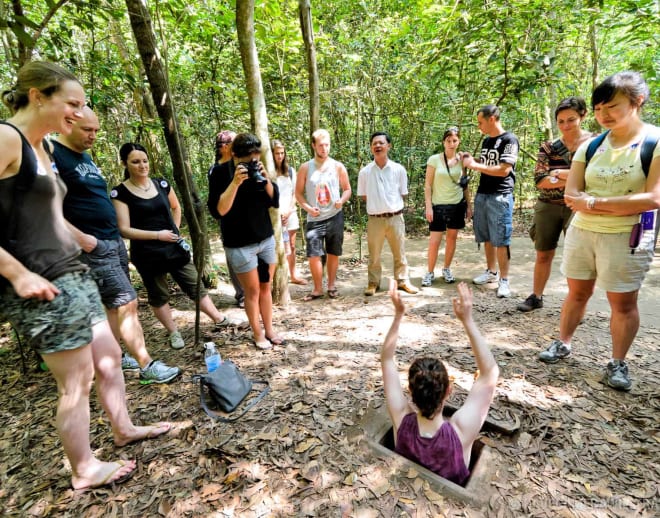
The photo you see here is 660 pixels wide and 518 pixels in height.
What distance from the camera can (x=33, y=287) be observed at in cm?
150

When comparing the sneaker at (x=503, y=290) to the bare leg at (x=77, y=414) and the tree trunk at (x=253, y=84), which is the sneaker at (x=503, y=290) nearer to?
the tree trunk at (x=253, y=84)

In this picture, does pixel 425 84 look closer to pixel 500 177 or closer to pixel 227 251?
pixel 500 177

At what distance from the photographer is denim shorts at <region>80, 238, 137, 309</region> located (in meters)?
2.59

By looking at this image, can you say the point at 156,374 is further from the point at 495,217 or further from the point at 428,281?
the point at 495,217

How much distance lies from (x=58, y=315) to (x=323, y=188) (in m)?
3.46

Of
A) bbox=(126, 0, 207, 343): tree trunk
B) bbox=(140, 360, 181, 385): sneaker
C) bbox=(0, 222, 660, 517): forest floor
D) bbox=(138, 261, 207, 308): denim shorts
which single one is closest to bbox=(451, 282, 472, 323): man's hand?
bbox=(0, 222, 660, 517): forest floor

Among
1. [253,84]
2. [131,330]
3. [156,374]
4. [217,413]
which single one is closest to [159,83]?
[253,84]

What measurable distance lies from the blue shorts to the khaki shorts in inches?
64.8

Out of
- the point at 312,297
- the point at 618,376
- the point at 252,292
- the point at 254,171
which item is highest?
the point at 254,171

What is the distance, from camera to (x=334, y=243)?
4.89 m

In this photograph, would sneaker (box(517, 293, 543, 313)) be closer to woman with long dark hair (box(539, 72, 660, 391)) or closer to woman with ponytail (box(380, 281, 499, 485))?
woman with long dark hair (box(539, 72, 660, 391))

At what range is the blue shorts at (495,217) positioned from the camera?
4363 mm

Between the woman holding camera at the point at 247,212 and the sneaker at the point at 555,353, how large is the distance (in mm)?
2511

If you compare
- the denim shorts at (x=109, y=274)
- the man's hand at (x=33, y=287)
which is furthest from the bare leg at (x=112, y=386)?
the denim shorts at (x=109, y=274)
